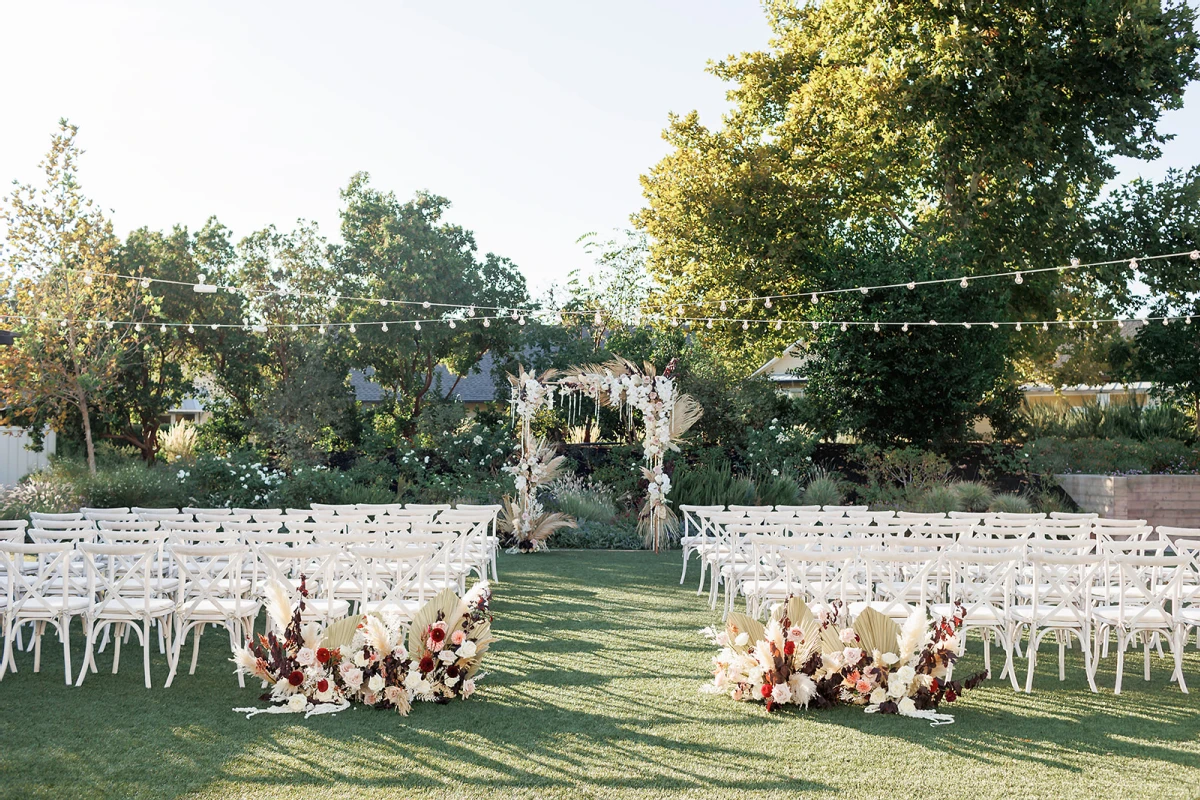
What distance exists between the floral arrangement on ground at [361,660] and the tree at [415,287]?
1503 cm

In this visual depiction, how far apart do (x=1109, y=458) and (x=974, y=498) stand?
3.70m

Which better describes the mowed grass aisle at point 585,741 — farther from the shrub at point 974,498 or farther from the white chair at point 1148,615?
the shrub at point 974,498

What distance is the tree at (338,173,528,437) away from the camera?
21516 millimetres

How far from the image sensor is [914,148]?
62.7 feet

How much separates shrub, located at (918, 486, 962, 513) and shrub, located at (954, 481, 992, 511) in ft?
0.25

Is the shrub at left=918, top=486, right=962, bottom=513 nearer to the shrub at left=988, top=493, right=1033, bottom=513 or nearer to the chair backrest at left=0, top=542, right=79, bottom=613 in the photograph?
the shrub at left=988, top=493, right=1033, bottom=513

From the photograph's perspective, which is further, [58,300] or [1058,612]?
[58,300]

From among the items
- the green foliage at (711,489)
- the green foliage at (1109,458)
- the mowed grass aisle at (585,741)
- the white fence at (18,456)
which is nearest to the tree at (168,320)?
the white fence at (18,456)

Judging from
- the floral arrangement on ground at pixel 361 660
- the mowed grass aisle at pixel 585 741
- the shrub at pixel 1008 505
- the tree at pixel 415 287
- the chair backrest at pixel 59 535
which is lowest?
the mowed grass aisle at pixel 585 741

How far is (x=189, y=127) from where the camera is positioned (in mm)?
14586

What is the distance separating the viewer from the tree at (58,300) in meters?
16.6

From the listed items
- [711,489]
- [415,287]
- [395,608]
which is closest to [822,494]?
[711,489]

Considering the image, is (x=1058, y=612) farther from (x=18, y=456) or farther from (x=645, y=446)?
(x=18, y=456)

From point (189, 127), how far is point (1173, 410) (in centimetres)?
1790
